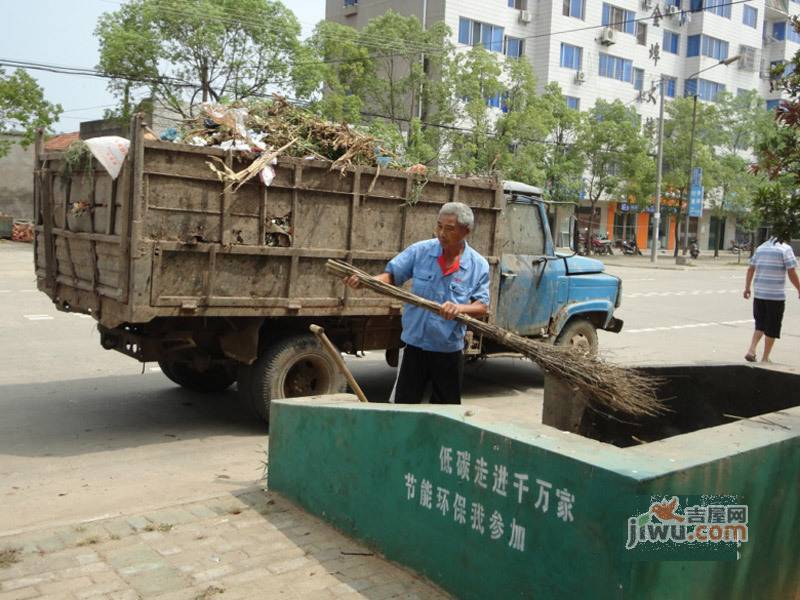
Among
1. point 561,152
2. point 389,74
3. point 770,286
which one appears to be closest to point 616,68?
point 561,152

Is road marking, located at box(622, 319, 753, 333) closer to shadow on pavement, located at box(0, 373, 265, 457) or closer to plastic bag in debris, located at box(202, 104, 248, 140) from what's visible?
shadow on pavement, located at box(0, 373, 265, 457)

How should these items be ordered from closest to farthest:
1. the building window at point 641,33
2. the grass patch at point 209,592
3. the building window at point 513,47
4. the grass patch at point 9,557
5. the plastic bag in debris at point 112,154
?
the grass patch at point 209,592 < the grass patch at point 9,557 < the plastic bag in debris at point 112,154 < the building window at point 513,47 < the building window at point 641,33

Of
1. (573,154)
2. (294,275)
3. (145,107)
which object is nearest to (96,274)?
(294,275)

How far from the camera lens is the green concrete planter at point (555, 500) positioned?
8.96ft

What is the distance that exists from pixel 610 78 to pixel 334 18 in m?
16.3

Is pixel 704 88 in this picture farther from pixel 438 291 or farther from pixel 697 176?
pixel 438 291

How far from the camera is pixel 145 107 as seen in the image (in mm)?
28781

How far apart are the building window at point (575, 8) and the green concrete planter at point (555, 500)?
43.2 m

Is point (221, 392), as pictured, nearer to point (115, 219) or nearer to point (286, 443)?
point (115, 219)

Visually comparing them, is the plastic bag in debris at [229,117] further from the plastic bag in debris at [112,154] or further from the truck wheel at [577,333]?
the truck wheel at [577,333]

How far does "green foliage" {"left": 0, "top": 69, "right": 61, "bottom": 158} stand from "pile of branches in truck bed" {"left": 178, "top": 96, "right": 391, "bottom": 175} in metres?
23.5

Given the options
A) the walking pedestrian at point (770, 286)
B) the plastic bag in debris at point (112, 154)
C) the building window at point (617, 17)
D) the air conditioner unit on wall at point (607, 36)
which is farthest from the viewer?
the building window at point (617, 17)

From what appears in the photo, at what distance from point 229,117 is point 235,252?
1175 millimetres

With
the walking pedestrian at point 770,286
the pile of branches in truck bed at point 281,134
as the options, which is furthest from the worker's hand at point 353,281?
the walking pedestrian at point 770,286
